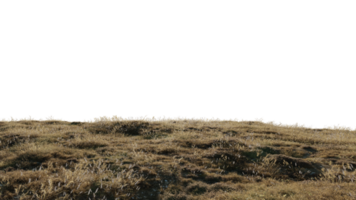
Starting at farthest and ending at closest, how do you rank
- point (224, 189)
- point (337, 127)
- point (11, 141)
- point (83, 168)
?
point (337, 127), point (11, 141), point (83, 168), point (224, 189)

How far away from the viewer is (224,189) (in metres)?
7.32

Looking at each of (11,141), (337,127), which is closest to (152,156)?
(11,141)

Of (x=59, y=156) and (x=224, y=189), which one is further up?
(x=59, y=156)

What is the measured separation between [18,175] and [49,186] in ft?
4.43

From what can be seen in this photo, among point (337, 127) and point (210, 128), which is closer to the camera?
point (210, 128)

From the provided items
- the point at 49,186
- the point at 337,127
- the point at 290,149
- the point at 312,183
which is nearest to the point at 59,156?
the point at 49,186

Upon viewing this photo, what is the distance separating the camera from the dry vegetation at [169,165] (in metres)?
6.87

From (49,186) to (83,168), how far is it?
1595 millimetres

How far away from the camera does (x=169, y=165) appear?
855 centimetres

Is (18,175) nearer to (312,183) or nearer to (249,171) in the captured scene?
(249,171)

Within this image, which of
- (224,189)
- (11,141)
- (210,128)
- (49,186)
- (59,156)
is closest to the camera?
(49,186)

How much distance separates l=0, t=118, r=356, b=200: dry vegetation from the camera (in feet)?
22.5

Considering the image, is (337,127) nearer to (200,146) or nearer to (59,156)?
(200,146)

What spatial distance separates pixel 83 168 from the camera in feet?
26.9
